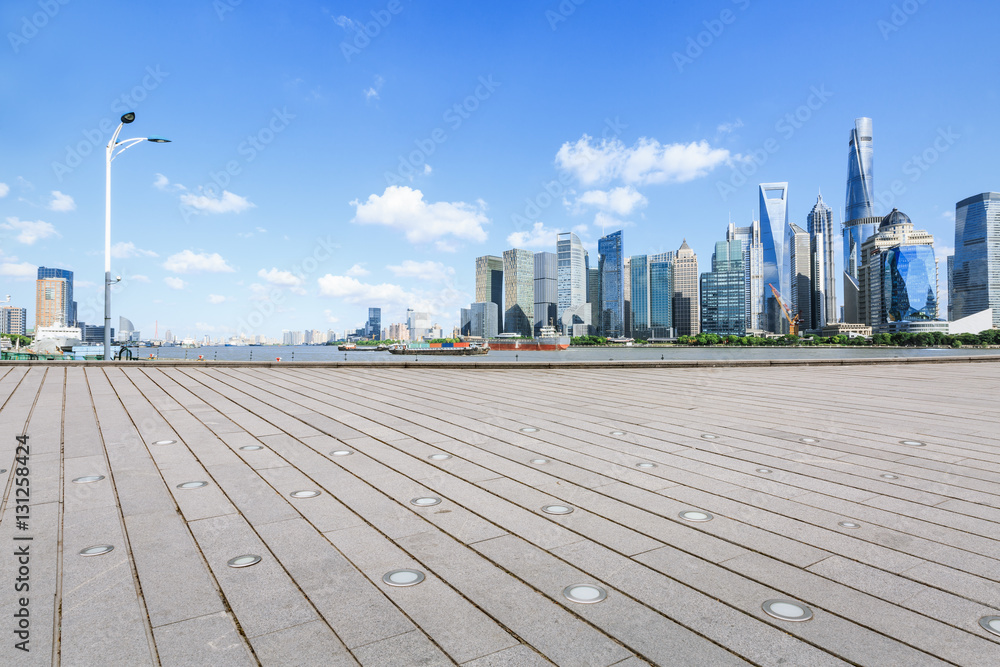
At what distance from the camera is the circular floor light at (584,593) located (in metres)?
2.77

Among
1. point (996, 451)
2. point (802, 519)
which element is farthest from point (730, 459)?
point (996, 451)

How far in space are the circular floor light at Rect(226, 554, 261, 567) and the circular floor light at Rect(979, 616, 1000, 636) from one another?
159 inches

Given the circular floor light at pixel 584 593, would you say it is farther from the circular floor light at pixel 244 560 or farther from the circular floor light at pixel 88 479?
the circular floor light at pixel 88 479

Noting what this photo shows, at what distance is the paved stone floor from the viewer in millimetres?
2389

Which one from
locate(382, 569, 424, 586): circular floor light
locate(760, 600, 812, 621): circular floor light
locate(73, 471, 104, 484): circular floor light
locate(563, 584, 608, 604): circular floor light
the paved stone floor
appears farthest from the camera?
locate(73, 471, 104, 484): circular floor light

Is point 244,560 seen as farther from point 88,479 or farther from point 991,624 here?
point 991,624

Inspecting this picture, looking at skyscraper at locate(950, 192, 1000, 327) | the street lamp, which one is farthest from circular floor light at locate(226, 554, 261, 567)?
skyscraper at locate(950, 192, 1000, 327)

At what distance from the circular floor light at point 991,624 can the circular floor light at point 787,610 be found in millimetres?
794

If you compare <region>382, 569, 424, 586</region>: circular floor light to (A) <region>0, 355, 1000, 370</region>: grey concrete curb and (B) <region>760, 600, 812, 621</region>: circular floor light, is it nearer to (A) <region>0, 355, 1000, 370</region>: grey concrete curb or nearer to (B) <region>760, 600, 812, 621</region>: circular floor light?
(B) <region>760, 600, 812, 621</region>: circular floor light

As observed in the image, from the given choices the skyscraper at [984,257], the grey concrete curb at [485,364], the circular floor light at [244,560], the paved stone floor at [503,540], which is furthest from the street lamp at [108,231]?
the skyscraper at [984,257]

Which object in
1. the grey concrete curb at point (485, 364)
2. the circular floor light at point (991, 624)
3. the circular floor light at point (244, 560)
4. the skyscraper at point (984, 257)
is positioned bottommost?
the circular floor light at point (991, 624)

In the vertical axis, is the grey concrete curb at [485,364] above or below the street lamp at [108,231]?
below

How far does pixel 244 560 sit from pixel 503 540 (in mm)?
1709

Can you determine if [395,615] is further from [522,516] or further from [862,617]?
[862,617]
